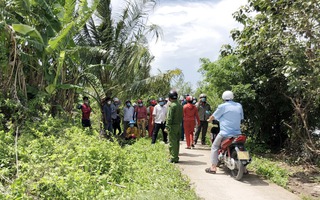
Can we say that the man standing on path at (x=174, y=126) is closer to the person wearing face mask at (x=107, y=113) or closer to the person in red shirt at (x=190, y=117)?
the person in red shirt at (x=190, y=117)

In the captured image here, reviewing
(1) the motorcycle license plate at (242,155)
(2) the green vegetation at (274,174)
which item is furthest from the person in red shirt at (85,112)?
(1) the motorcycle license plate at (242,155)

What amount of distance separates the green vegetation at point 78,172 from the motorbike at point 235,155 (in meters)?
1.01

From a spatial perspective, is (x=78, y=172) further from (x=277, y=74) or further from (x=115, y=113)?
(x=115, y=113)

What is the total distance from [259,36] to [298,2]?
1.83m

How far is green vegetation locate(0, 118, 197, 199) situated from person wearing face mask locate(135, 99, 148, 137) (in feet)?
14.6

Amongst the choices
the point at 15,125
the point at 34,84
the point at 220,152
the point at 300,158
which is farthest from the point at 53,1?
the point at 300,158

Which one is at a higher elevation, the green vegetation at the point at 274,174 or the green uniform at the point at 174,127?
the green uniform at the point at 174,127

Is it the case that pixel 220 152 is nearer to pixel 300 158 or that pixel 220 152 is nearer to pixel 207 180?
pixel 207 180

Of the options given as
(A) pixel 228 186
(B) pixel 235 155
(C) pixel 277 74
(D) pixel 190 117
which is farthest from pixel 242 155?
(D) pixel 190 117

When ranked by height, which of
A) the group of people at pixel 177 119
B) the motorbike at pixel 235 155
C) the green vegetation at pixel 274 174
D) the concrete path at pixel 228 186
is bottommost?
the concrete path at pixel 228 186

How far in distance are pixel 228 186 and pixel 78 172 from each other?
2654 millimetres

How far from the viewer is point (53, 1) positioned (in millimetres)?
9648

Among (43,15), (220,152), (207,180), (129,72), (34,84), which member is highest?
(43,15)

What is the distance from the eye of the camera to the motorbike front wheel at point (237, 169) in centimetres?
632
